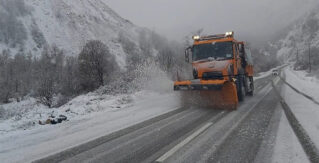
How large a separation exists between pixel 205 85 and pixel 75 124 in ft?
16.3

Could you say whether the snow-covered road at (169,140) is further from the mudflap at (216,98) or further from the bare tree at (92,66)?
the bare tree at (92,66)

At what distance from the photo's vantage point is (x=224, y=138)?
5.41 meters

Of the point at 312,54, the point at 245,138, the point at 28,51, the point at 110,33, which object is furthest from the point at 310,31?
the point at 245,138

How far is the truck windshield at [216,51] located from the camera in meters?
10.7

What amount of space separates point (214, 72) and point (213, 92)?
99cm

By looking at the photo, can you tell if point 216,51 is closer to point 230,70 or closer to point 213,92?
point 230,70

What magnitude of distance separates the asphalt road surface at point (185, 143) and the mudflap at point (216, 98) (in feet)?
6.55

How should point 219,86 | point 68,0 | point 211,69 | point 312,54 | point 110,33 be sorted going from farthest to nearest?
point 68,0, point 110,33, point 312,54, point 211,69, point 219,86

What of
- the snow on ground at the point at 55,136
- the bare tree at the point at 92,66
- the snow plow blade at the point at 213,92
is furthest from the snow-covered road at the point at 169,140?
the bare tree at the point at 92,66

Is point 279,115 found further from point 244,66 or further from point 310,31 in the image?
point 310,31

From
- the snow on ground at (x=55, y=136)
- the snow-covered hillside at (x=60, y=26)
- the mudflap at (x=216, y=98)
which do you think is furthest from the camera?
the snow-covered hillside at (x=60, y=26)

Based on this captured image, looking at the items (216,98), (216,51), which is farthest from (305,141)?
(216,51)

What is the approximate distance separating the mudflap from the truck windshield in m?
1.59

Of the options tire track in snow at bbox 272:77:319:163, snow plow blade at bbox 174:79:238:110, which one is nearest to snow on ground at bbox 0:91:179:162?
snow plow blade at bbox 174:79:238:110
